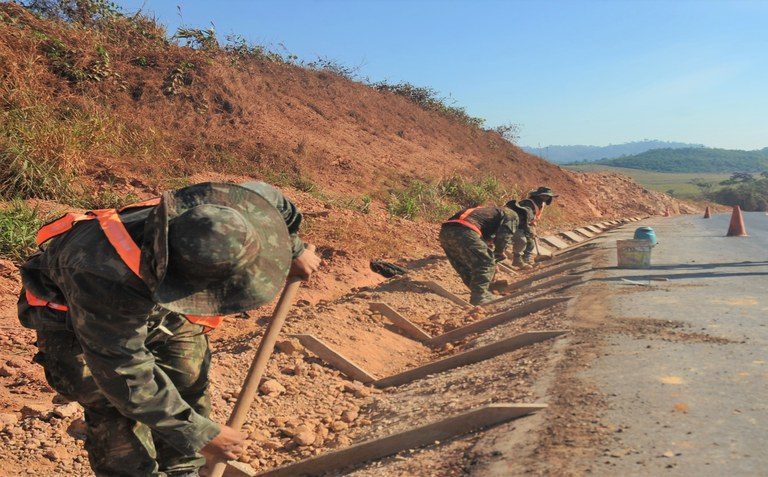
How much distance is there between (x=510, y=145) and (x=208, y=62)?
16447 millimetres

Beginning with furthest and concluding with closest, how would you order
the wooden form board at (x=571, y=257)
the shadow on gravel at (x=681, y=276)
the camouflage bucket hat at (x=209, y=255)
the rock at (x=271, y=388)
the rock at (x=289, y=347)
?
the wooden form board at (x=571, y=257)
the shadow on gravel at (x=681, y=276)
the rock at (x=289, y=347)
the rock at (x=271, y=388)
the camouflage bucket hat at (x=209, y=255)

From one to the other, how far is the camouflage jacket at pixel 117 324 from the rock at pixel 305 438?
1.38 meters

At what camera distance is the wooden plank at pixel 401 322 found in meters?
5.94

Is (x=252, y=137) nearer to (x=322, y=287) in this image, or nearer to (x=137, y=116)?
(x=137, y=116)

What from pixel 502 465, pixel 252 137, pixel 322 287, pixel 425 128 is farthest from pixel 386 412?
pixel 425 128

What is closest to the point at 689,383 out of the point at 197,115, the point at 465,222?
the point at 465,222

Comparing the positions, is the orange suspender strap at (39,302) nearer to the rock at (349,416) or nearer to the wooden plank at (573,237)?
the rock at (349,416)

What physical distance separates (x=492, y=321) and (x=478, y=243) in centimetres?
193

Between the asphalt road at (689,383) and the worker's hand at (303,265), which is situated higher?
the worker's hand at (303,265)

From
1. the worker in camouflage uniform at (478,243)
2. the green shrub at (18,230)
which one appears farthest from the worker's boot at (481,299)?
the green shrub at (18,230)

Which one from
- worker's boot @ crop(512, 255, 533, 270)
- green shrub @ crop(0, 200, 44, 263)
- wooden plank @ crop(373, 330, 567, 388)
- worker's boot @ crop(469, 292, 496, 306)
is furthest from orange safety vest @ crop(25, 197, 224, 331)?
worker's boot @ crop(512, 255, 533, 270)

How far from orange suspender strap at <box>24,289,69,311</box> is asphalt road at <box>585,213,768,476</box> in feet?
6.88

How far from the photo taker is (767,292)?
6.02 m

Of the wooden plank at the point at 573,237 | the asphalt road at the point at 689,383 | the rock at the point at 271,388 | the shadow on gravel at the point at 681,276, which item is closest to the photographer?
the asphalt road at the point at 689,383
